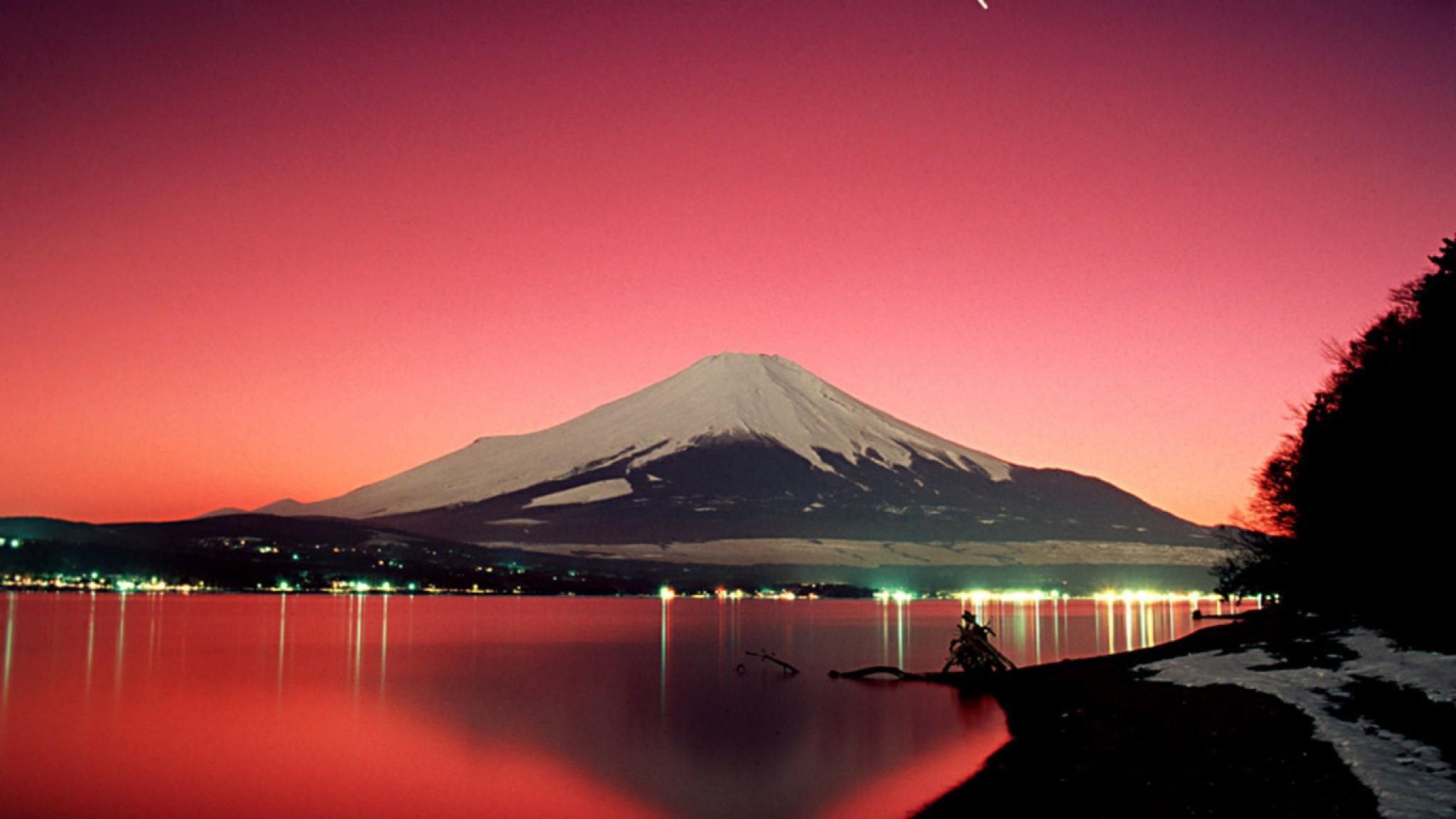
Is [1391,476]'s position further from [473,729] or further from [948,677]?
[473,729]

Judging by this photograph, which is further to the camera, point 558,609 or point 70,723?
point 558,609

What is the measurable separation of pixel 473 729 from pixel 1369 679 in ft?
79.1

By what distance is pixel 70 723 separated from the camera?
40375mm

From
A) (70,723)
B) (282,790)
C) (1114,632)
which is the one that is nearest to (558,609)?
(1114,632)

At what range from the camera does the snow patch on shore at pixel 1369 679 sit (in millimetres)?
17859

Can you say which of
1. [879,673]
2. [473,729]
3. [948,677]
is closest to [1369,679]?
[948,677]

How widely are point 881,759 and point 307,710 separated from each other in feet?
70.5

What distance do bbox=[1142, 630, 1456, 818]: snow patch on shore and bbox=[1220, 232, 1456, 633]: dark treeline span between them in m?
1.80

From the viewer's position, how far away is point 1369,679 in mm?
28375

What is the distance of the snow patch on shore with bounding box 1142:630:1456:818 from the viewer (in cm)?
1786

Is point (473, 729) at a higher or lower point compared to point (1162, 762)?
lower

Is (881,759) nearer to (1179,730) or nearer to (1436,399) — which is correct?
(1179,730)

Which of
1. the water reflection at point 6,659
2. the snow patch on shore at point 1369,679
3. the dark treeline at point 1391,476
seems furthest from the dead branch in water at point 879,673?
the water reflection at point 6,659

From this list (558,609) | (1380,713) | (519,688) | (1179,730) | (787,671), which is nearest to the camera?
(1380,713)
